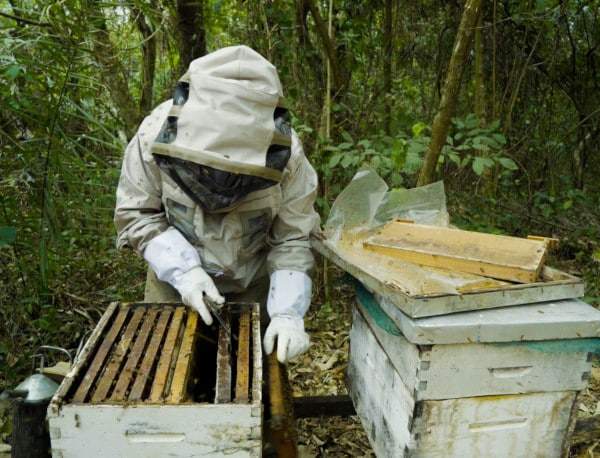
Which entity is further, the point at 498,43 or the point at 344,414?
the point at 498,43

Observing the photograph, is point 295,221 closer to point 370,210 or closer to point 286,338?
point 370,210

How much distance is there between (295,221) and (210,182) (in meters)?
0.56

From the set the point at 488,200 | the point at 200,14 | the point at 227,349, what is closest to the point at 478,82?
the point at 488,200

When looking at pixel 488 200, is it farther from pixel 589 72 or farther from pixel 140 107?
pixel 140 107

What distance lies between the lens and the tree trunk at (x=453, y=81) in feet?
9.14

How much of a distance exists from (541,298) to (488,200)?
2643 mm

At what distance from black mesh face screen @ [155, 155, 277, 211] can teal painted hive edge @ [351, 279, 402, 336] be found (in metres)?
0.56

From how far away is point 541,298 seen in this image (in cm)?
158

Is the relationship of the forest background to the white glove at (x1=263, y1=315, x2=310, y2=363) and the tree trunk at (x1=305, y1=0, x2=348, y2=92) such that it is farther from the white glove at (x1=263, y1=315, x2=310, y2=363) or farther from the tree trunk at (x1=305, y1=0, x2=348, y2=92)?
the white glove at (x1=263, y1=315, x2=310, y2=363)

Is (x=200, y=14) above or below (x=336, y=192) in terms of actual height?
above

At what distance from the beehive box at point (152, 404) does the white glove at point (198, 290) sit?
154mm

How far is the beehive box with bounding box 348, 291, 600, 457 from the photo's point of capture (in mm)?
1490

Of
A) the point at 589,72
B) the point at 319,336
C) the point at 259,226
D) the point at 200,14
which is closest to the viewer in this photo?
the point at 259,226

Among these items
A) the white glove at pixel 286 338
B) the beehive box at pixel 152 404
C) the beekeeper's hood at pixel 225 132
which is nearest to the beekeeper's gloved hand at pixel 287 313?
the white glove at pixel 286 338
